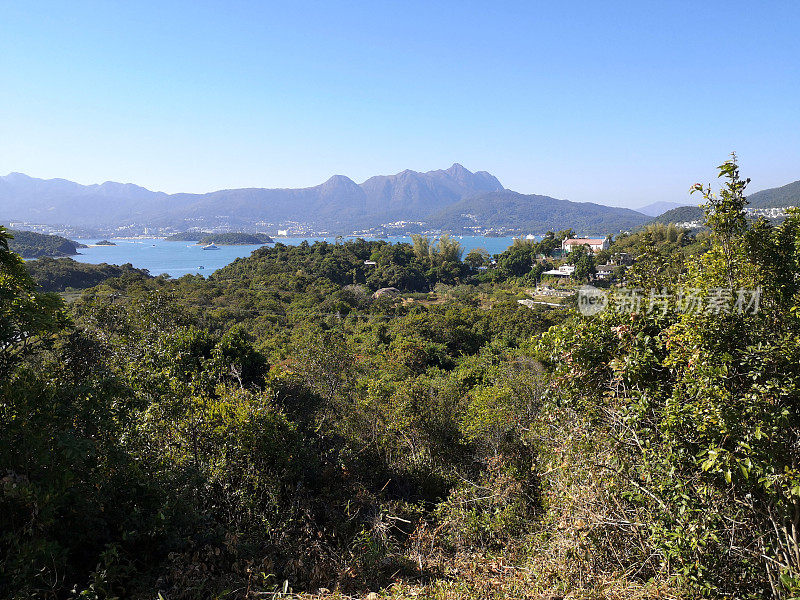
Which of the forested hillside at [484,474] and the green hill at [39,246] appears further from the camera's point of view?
the green hill at [39,246]

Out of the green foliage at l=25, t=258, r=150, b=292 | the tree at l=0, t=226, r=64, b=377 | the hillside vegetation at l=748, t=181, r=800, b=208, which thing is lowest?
the green foliage at l=25, t=258, r=150, b=292

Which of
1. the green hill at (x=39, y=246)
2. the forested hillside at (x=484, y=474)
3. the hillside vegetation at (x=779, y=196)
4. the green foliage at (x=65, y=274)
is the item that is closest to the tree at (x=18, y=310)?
the forested hillside at (x=484, y=474)

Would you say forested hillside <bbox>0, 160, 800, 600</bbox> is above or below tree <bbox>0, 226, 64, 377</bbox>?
below

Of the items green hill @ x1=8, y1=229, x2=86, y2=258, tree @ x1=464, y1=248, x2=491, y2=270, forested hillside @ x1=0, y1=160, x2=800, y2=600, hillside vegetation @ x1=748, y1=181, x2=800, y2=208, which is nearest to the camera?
forested hillside @ x1=0, y1=160, x2=800, y2=600

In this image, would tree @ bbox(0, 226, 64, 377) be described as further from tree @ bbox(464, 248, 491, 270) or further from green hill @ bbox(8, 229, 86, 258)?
green hill @ bbox(8, 229, 86, 258)

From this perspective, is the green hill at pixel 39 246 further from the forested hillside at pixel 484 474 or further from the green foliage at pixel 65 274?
the forested hillside at pixel 484 474

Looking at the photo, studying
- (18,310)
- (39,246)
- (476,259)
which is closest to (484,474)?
(18,310)

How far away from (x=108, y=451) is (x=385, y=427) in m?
4.09

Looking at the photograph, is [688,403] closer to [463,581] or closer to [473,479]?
[463,581]

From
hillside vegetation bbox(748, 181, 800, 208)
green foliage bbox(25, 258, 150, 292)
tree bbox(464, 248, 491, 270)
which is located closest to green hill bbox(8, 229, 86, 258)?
green foliage bbox(25, 258, 150, 292)

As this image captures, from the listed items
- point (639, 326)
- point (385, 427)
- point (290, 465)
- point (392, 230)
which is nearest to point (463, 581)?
point (290, 465)

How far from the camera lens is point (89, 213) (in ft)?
611

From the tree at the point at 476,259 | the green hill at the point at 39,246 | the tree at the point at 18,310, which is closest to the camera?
the tree at the point at 18,310

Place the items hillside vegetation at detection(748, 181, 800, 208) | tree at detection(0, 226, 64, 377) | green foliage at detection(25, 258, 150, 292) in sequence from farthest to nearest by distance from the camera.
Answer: hillside vegetation at detection(748, 181, 800, 208) → green foliage at detection(25, 258, 150, 292) → tree at detection(0, 226, 64, 377)
